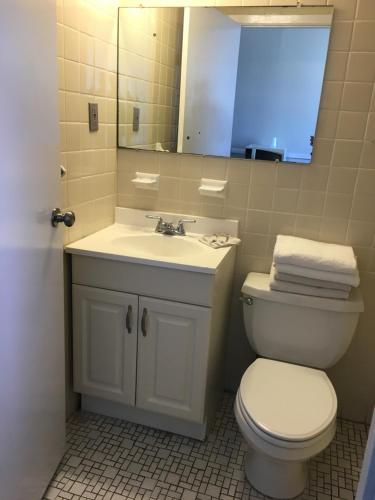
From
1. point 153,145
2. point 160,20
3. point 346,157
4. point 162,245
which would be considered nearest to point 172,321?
point 162,245

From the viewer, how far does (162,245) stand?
1963mm

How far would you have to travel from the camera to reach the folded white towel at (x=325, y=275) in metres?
1.60

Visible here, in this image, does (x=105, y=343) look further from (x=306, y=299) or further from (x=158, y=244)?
(x=306, y=299)

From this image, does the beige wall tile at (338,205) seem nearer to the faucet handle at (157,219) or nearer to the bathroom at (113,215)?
the bathroom at (113,215)

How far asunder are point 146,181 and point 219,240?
1.46 ft

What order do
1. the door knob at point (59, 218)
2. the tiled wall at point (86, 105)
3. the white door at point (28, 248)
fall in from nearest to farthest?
the white door at point (28, 248)
the door knob at point (59, 218)
the tiled wall at point (86, 105)

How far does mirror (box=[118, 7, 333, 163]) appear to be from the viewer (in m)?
1.72

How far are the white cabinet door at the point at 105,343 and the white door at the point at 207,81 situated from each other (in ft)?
2.50

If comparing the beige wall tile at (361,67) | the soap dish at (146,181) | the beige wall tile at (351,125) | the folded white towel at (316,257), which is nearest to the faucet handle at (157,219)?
the soap dish at (146,181)

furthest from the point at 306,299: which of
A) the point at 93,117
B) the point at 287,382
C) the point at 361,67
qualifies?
the point at 93,117

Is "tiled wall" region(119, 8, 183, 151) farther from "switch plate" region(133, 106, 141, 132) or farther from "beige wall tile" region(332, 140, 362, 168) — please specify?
"beige wall tile" region(332, 140, 362, 168)

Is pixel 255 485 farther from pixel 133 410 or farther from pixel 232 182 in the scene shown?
pixel 232 182

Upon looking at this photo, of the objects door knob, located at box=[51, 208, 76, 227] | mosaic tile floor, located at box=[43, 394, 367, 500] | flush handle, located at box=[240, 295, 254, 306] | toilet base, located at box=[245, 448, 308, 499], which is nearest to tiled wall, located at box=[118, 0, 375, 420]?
flush handle, located at box=[240, 295, 254, 306]

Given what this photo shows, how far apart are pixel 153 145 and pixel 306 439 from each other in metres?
1.38
